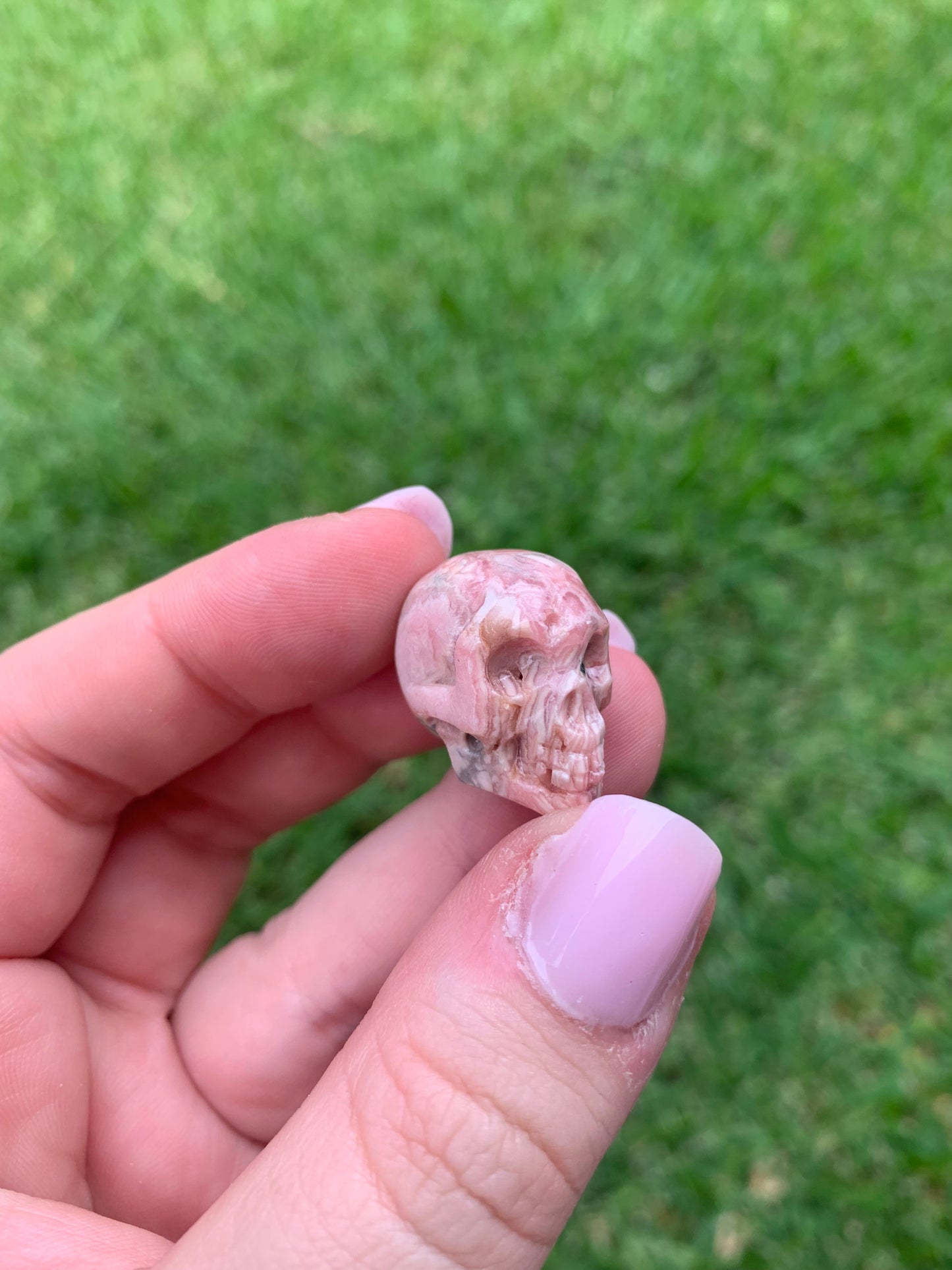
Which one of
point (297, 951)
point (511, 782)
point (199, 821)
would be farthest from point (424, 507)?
point (297, 951)

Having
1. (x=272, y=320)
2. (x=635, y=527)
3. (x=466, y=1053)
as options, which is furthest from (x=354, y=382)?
(x=466, y=1053)

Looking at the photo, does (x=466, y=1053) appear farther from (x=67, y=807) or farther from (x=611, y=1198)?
(x=611, y=1198)

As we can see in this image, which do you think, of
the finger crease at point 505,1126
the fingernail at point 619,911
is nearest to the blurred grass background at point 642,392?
the finger crease at point 505,1126

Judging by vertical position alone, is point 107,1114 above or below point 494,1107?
below

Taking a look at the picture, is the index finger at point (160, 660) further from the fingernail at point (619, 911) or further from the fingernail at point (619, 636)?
the fingernail at point (619, 911)

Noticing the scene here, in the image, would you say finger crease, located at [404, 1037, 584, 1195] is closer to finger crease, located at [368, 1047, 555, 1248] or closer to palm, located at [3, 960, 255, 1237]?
finger crease, located at [368, 1047, 555, 1248]

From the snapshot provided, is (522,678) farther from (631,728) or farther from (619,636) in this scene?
(619,636)
